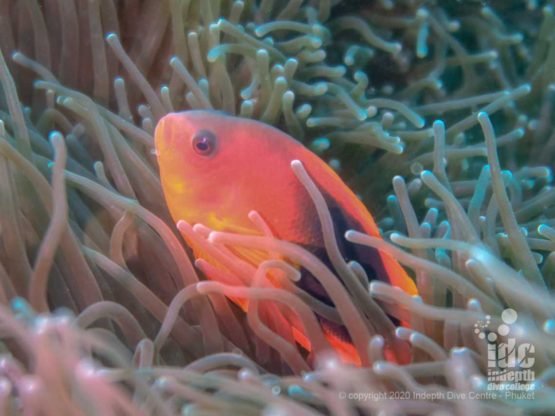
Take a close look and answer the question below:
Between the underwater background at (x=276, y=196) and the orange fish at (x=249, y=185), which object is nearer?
the underwater background at (x=276, y=196)

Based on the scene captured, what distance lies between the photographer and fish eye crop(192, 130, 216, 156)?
58.4 inches

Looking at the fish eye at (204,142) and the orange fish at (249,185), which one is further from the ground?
the fish eye at (204,142)

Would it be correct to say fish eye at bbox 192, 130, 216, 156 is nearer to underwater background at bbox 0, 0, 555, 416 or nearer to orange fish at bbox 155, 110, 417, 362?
orange fish at bbox 155, 110, 417, 362

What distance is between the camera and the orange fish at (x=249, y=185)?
1447mm

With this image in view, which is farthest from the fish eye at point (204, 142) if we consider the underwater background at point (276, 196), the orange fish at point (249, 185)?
the underwater background at point (276, 196)

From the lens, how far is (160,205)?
167cm

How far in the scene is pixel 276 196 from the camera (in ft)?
4.80

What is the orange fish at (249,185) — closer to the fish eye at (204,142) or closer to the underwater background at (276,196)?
the fish eye at (204,142)

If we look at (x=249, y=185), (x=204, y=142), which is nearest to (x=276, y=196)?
(x=249, y=185)

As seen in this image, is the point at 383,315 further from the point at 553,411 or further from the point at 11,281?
the point at 11,281

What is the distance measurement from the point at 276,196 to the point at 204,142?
0.20 m

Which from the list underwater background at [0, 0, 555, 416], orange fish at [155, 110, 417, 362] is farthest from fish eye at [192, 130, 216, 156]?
underwater background at [0, 0, 555, 416]

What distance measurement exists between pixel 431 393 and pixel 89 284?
2.40 feet

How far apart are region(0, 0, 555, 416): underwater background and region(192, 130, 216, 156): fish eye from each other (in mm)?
202
